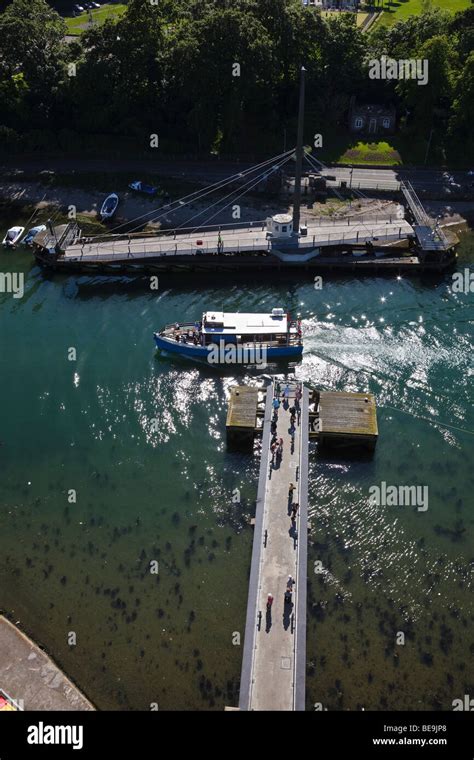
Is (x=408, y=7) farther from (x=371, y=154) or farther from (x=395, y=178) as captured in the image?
Answer: (x=395, y=178)

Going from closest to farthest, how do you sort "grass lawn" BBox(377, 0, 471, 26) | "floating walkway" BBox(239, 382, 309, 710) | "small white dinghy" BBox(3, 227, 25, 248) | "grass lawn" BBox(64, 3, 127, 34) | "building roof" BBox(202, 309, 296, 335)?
"floating walkway" BBox(239, 382, 309, 710) → "building roof" BBox(202, 309, 296, 335) → "small white dinghy" BBox(3, 227, 25, 248) → "grass lawn" BBox(64, 3, 127, 34) → "grass lawn" BBox(377, 0, 471, 26)

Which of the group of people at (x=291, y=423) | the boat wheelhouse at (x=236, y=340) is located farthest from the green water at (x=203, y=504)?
the group of people at (x=291, y=423)

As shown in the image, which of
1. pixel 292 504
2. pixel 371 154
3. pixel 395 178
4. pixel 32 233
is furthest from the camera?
pixel 371 154

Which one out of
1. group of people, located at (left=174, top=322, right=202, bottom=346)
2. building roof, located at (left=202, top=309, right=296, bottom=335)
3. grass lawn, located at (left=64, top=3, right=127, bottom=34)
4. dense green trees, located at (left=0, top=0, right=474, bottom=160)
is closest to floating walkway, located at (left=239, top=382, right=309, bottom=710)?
building roof, located at (left=202, top=309, right=296, bottom=335)

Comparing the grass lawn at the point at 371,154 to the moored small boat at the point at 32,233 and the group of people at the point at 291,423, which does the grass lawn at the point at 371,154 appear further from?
the group of people at the point at 291,423

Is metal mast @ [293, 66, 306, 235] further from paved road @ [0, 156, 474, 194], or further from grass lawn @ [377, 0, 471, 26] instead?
grass lawn @ [377, 0, 471, 26]

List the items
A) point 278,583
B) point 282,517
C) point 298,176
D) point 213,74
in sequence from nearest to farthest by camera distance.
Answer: point 278,583 < point 282,517 < point 298,176 < point 213,74

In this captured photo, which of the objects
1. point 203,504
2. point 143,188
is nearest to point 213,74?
point 143,188
